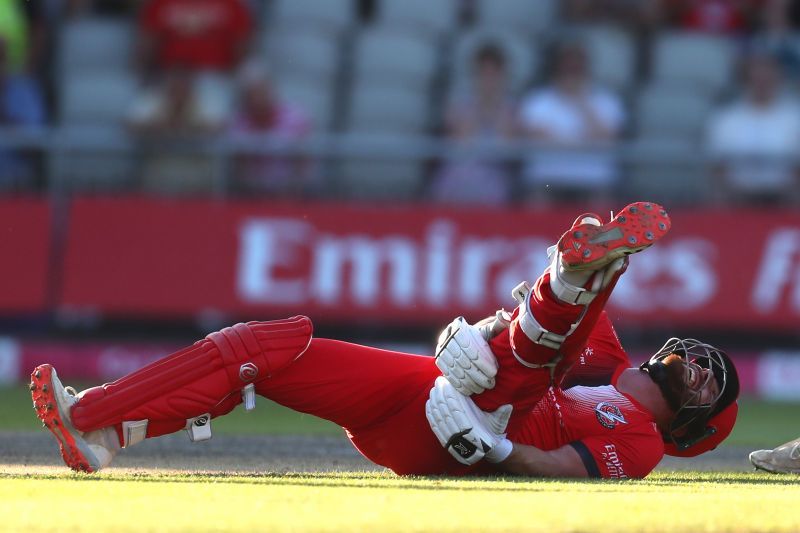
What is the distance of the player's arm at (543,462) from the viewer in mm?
5715

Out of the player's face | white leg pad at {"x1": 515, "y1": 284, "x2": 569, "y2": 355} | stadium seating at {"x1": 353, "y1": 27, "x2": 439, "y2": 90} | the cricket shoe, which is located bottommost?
the cricket shoe

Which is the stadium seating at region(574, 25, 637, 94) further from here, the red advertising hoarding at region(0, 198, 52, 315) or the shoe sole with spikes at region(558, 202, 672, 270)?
the shoe sole with spikes at region(558, 202, 672, 270)

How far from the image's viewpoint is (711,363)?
6.07m

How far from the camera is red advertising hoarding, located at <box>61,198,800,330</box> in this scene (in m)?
11.7

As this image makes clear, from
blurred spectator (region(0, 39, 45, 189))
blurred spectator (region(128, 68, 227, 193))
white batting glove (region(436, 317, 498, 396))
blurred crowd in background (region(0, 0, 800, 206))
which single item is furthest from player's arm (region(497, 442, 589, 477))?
blurred spectator (region(0, 39, 45, 189))

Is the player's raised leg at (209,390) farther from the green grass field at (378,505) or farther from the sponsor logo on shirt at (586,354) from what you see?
the sponsor logo on shirt at (586,354)

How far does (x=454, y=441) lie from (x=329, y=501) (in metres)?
0.91

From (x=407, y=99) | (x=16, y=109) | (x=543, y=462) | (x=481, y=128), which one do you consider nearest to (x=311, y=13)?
(x=407, y=99)

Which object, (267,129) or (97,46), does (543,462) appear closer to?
(267,129)

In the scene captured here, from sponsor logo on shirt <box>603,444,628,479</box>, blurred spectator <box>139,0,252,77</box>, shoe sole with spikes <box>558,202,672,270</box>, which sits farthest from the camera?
blurred spectator <box>139,0,252,77</box>

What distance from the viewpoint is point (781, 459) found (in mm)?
6551

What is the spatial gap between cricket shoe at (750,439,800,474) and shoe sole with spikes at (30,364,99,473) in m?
2.90

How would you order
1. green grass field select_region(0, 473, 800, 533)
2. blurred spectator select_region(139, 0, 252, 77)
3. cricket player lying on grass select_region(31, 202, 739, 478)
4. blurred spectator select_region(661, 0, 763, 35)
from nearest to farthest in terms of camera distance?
green grass field select_region(0, 473, 800, 533), cricket player lying on grass select_region(31, 202, 739, 478), blurred spectator select_region(139, 0, 252, 77), blurred spectator select_region(661, 0, 763, 35)

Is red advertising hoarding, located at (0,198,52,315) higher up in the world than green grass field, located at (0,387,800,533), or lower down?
lower down
